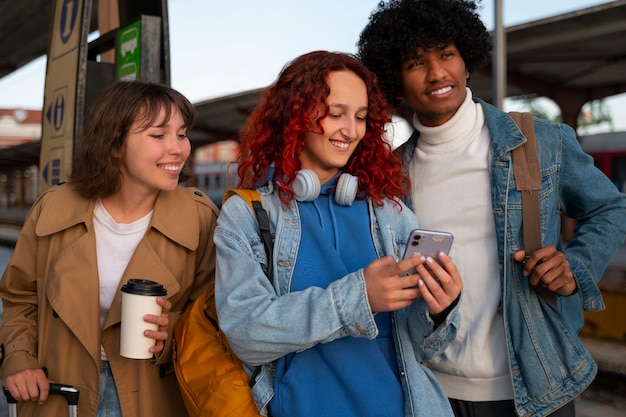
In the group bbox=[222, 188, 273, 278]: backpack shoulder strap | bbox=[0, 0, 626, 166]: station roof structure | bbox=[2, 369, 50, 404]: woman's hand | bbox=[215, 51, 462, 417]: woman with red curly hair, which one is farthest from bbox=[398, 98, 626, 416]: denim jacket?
bbox=[0, 0, 626, 166]: station roof structure

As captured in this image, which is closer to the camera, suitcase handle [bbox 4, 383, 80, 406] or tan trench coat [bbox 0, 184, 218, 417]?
suitcase handle [bbox 4, 383, 80, 406]

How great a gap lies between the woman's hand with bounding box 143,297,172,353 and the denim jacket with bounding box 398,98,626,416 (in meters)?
1.05

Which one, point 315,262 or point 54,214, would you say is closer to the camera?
point 315,262

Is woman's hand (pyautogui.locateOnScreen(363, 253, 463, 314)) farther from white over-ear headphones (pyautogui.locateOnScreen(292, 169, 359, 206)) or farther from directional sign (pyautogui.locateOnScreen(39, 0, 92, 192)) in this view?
directional sign (pyautogui.locateOnScreen(39, 0, 92, 192))

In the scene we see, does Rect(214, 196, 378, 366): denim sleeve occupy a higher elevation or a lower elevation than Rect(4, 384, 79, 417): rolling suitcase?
higher

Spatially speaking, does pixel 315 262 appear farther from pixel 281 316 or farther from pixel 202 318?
pixel 202 318

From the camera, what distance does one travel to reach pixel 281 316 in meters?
1.54

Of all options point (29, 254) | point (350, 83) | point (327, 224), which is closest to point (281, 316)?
point (327, 224)

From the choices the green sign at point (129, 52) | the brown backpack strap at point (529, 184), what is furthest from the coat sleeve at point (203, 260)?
the green sign at point (129, 52)

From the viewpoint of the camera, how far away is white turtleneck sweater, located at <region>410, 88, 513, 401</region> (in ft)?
6.79

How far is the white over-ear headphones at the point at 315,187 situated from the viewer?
1744 millimetres

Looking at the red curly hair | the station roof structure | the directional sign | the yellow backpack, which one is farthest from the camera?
the station roof structure

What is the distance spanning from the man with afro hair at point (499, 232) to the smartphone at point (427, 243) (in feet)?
1.73

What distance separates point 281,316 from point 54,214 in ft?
3.64
